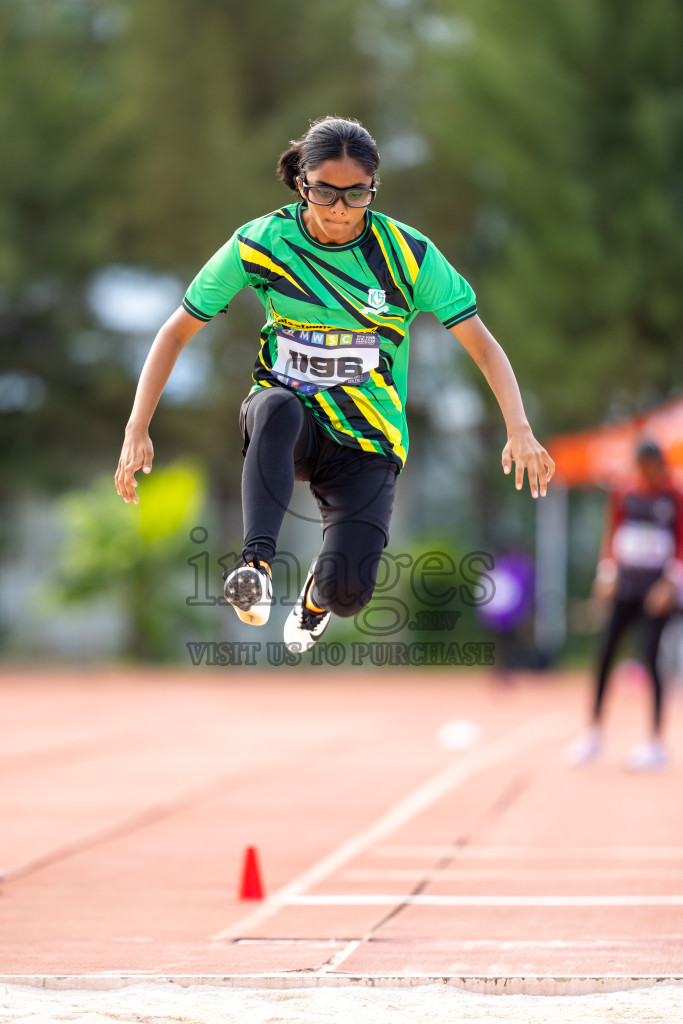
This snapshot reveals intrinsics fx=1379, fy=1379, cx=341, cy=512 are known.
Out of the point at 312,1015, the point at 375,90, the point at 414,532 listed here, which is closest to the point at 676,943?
the point at 312,1015

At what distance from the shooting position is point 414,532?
25.0 m

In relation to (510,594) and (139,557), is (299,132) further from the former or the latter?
(510,594)

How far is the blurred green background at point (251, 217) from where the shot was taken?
2197cm

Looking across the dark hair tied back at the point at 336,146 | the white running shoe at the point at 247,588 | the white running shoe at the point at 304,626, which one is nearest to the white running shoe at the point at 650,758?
the white running shoe at the point at 304,626

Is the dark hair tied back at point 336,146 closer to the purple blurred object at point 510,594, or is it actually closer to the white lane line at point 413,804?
the white lane line at point 413,804

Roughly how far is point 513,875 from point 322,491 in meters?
2.11

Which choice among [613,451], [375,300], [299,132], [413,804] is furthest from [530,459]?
[299,132]

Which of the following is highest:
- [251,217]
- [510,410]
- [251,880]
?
[251,217]

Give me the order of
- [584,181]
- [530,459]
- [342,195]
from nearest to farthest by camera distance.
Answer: [342,195] < [530,459] < [584,181]

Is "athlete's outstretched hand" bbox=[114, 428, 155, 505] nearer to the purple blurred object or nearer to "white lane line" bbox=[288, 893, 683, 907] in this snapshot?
"white lane line" bbox=[288, 893, 683, 907]

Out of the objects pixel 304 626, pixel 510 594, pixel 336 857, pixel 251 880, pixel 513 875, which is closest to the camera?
pixel 304 626

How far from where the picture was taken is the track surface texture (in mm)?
4023

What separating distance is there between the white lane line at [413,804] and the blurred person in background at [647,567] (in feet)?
4.23

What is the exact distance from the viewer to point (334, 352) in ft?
14.2
